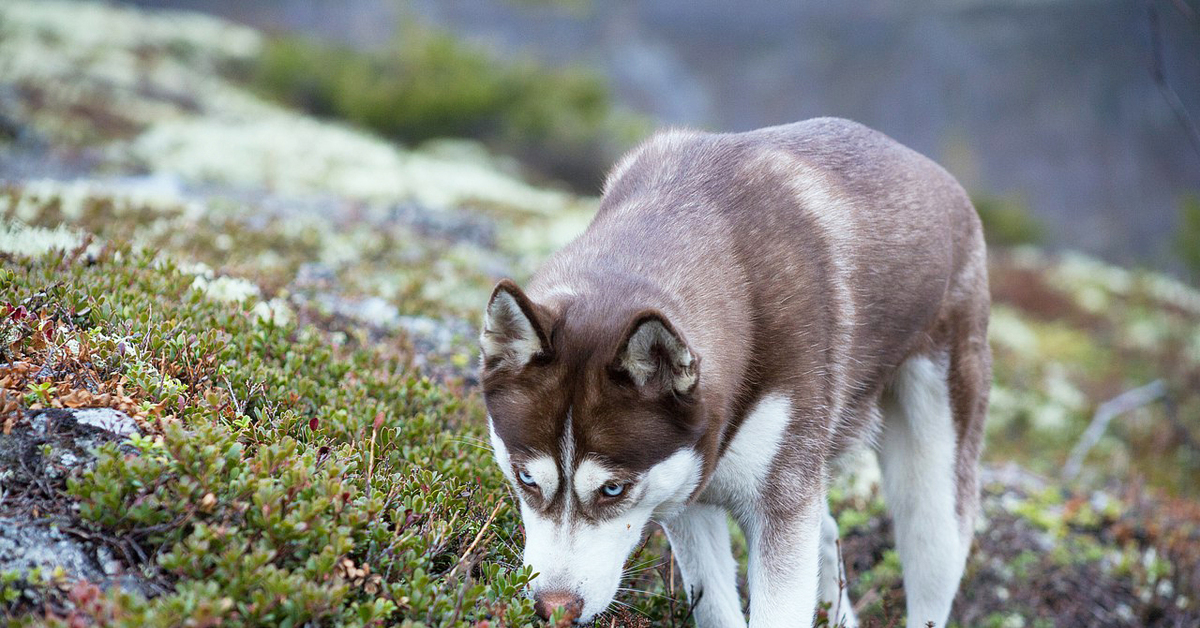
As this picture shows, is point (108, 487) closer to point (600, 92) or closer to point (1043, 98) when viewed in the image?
point (600, 92)

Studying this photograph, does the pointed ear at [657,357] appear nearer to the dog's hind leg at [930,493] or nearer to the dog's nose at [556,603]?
the dog's nose at [556,603]

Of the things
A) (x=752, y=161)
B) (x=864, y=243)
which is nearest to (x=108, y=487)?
(x=752, y=161)

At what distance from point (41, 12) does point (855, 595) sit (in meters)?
21.0

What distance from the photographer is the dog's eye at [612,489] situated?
2.85 meters

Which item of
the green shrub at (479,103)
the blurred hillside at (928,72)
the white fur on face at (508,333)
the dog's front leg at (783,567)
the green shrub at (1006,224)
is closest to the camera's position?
the white fur on face at (508,333)

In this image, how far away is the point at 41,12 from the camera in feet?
63.2

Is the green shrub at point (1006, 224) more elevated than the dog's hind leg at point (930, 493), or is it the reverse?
the dog's hind leg at point (930, 493)

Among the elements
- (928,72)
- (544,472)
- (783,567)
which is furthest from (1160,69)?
(928,72)

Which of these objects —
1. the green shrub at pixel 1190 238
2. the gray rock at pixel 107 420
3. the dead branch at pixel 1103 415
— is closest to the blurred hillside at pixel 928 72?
the green shrub at pixel 1190 238

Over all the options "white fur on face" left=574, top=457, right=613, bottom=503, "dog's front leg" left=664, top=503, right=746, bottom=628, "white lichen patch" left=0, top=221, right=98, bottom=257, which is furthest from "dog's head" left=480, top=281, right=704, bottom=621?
"white lichen patch" left=0, top=221, right=98, bottom=257

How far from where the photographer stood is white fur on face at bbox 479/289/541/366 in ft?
8.95

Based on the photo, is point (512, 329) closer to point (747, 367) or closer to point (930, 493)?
point (747, 367)

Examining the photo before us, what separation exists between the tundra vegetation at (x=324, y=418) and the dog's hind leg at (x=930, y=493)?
306 millimetres

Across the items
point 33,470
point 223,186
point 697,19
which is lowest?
point 697,19
